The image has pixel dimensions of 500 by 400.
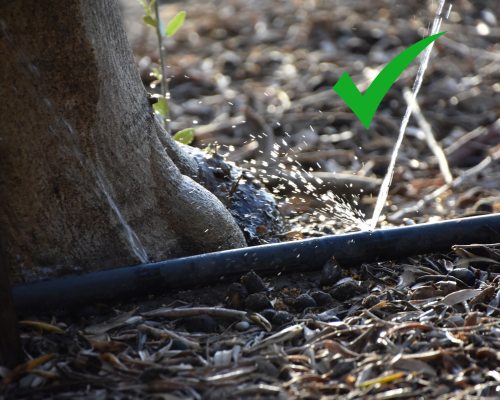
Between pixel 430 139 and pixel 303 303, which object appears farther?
pixel 430 139

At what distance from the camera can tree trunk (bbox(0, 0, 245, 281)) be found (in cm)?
201

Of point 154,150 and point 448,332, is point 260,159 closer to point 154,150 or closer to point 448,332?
point 154,150

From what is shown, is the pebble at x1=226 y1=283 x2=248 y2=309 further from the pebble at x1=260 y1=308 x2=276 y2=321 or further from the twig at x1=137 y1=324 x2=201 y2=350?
the twig at x1=137 y1=324 x2=201 y2=350

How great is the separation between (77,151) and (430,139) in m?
2.43

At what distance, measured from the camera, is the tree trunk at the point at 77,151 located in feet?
6.58

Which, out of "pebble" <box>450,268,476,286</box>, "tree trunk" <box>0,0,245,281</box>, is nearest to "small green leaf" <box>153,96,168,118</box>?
"tree trunk" <box>0,0,245,281</box>

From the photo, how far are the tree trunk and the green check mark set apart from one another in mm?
652

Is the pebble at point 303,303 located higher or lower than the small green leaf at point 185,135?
lower

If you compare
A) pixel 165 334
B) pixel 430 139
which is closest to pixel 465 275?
pixel 165 334

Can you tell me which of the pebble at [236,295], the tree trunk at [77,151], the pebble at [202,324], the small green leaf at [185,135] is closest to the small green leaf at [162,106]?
the small green leaf at [185,135]

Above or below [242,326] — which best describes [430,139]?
below

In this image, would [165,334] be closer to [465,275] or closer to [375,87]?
[465,275]

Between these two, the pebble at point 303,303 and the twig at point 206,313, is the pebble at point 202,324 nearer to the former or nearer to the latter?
the twig at point 206,313

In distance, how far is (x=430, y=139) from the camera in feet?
13.7
